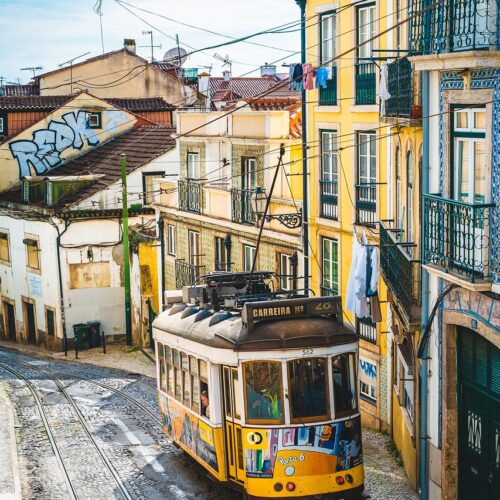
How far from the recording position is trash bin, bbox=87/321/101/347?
3975 centimetres

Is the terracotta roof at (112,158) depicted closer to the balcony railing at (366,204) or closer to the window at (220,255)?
the window at (220,255)

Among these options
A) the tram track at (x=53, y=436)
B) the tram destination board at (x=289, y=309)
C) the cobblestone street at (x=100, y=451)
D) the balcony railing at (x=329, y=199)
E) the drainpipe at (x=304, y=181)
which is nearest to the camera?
the tram destination board at (x=289, y=309)

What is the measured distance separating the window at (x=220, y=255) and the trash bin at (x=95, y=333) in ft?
32.3

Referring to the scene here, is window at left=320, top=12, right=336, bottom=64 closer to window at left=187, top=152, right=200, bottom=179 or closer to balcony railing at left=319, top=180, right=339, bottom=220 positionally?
balcony railing at left=319, top=180, right=339, bottom=220

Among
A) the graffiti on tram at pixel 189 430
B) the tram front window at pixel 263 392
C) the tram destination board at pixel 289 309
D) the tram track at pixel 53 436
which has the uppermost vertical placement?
the tram destination board at pixel 289 309

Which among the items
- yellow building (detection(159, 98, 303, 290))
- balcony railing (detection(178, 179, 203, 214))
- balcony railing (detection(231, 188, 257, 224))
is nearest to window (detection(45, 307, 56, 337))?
yellow building (detection(159, 98, 303, 290))

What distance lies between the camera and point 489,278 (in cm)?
1265

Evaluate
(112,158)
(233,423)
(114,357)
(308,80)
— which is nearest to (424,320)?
(233,423)

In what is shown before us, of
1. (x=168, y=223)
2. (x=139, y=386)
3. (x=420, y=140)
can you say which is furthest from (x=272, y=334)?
(x=168, y=223)

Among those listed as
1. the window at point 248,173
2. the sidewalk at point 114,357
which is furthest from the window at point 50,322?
the window at point 248,173

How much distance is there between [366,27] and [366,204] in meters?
3.53

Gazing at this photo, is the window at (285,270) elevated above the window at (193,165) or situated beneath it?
situated beneath

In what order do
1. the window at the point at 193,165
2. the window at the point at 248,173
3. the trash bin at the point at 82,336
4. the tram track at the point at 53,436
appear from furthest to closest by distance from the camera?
the trash bin at the point at 82,336 → the window at the point at 193,165 → the window at the point at 248,173 → the tram track at the point at 53,436

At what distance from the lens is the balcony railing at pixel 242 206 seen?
28.8 metres
